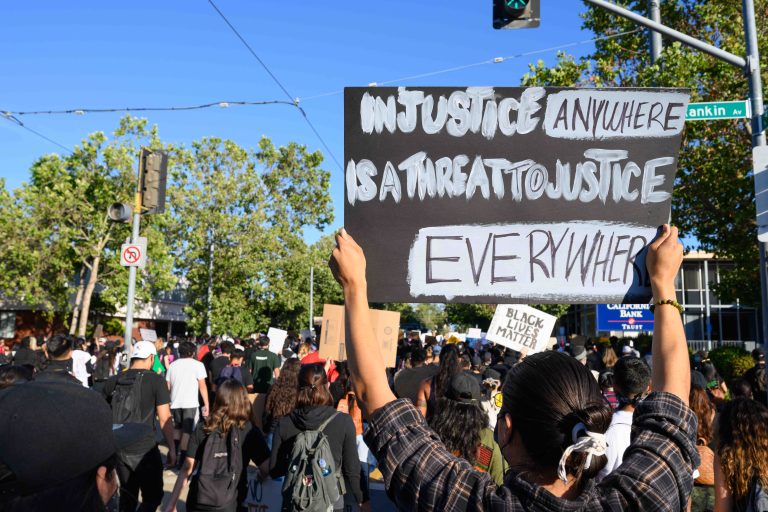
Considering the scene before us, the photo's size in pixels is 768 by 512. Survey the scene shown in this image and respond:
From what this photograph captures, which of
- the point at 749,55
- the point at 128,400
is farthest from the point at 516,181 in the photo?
the point at 749,55

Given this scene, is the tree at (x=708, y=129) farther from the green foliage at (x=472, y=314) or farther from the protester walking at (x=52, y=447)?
the green foliage at (x=472, y=314)

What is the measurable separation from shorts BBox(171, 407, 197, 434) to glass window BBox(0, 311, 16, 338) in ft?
116

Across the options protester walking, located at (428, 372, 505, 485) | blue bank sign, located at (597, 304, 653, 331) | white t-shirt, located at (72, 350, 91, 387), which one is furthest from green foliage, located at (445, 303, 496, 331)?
protester walking, located at (428, 372, 505, 485)

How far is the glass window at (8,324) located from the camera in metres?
39.8

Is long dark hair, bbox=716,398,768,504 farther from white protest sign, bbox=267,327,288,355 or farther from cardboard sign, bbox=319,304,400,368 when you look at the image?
white protest sign, bbox=267,327,288,355

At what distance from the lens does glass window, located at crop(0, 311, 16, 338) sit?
39781 mm

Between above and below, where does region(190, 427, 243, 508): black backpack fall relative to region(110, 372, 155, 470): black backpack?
below

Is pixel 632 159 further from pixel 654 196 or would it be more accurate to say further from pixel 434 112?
pixel 434 112

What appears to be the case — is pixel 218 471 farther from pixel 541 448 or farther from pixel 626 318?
pixel 626 318

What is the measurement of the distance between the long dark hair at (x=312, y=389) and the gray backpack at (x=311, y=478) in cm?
42

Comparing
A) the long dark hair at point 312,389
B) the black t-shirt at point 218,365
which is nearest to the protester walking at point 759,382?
Answer: the long dark hair at point 312,389

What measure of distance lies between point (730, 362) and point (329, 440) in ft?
51.8

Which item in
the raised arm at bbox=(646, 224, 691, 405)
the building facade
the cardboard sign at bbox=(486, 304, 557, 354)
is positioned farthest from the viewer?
the building facade

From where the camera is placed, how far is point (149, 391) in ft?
22.1
